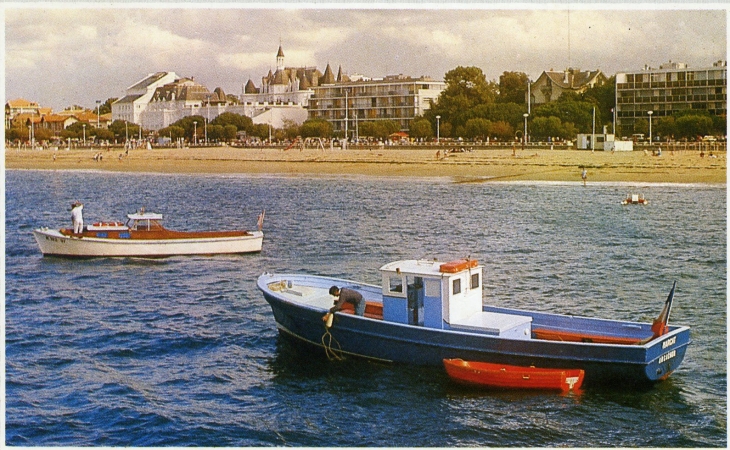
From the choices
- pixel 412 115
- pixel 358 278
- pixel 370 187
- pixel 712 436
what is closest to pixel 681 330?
pixel 712 436

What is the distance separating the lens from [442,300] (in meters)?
10.1

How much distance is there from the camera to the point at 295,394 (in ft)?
32.2

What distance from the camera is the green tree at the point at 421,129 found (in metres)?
23.0

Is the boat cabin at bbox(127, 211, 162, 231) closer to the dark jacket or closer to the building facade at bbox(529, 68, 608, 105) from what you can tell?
the dark jacket

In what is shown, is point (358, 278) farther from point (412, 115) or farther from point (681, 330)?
point (412, 115)

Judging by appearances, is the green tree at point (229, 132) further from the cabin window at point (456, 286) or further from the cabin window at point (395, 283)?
the cabin window at point (456, 286)

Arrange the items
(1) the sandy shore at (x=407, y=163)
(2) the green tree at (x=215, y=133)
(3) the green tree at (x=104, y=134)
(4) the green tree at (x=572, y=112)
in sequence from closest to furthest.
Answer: (1) the sandy shore at (x=407, y=163) → (3) the green tree at (x=104, y=134) → (4) the green tree at (x=572, y=112) → (2) the green tree at (x=215, y=133)

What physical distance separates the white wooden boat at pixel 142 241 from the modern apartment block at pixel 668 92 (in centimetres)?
594

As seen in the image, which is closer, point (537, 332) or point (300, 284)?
point (537, 332)

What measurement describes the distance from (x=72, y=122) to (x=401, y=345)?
9604mm

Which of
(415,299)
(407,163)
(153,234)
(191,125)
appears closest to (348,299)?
(415,299)

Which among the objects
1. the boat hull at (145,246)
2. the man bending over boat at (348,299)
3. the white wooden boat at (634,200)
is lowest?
the man bending over boat at (348,299)

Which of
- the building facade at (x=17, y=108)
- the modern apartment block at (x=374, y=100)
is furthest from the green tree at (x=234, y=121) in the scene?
the building facade at (x=17, y=108)

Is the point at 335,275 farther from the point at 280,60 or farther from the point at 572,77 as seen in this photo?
the point at 572,77
